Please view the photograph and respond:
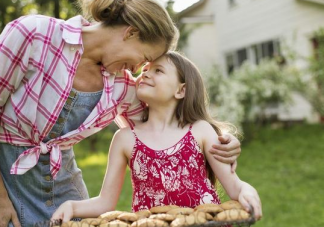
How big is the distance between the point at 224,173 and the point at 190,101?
0.42 metres

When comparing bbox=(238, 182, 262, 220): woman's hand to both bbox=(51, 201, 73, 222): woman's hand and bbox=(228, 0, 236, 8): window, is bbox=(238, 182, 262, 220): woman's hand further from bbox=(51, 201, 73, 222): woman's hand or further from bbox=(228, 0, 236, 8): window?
bbox=(228, 0, 236, 8): window

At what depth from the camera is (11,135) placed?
8.09ft

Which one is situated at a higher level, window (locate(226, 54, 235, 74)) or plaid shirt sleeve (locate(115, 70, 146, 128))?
plaid shirt sleeve (locate(115, 70, 146, 128))

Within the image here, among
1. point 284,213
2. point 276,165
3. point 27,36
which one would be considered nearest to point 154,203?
point 27,36

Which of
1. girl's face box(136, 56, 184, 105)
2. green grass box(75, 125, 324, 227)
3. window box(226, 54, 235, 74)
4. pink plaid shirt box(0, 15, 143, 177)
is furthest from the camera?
window box(226, 54, 235, 74)

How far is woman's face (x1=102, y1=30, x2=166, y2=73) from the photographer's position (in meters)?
2.49

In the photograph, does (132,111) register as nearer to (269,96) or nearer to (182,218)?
(182,218)

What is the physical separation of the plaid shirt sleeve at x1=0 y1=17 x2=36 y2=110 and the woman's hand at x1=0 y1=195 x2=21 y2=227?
0.45m

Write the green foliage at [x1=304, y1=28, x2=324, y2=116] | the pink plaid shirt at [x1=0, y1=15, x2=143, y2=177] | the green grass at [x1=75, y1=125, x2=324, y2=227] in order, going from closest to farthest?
1. the pink plaid shirt at [x1=0, y1=15, x2=143, y2=177]
2. the green grass at [x1=75, y1=125, x2=324, y2=227]
3. the green foliage at [x1=304, y1=28, x2=324, y2=116]

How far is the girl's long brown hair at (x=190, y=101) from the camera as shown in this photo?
2.69m

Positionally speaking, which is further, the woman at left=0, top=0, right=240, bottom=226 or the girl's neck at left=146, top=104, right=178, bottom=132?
the girl's neck at left=146, top=104, right=178, bottom=132

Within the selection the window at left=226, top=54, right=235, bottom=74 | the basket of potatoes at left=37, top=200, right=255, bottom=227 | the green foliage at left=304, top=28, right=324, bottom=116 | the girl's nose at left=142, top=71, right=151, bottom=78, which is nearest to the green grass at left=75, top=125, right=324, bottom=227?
the green foliage at left=304, top=28, right=324, bottom=116

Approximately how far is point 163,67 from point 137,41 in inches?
9.5

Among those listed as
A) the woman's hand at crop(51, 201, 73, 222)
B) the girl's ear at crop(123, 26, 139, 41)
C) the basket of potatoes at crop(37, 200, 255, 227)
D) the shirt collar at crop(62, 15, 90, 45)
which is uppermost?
the shirt collar at crop(62, 15, 90, 45)
